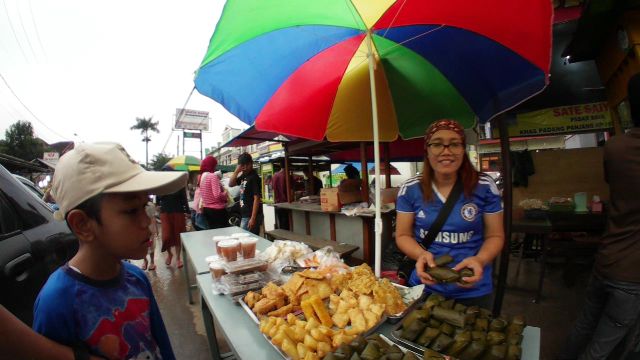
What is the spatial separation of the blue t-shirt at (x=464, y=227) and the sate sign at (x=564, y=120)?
4717 mm

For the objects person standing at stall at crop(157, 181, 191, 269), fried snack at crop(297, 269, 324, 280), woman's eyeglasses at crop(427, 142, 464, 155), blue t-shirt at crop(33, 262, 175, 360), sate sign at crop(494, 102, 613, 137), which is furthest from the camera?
person standing at stall at crop(157, 181, 191, 269)

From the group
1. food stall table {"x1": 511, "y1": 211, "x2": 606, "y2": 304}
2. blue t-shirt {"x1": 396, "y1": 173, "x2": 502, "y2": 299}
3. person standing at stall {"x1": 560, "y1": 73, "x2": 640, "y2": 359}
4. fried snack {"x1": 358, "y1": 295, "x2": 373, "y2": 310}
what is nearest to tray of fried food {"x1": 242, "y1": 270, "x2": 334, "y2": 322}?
fried snack {"x1": 358, "y1": 295, "x2": 373, "y2": 310}

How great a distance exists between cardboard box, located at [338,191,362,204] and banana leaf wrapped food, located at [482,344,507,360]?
345cm

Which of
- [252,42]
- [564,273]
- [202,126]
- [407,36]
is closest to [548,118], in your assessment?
[564,273]

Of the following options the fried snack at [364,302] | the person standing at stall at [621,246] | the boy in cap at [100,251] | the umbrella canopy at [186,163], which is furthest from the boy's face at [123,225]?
the umbrella canopy at [186,163]

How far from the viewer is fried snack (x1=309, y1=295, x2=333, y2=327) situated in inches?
59.8

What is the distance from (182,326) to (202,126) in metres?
36.5

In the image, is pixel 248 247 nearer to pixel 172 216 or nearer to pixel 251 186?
pixel 251 186

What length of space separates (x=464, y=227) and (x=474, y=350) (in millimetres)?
819

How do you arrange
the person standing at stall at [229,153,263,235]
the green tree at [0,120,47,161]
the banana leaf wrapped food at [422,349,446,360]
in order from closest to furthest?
the banana leaf wrapped food at [422,349,446,360], the person standing at stall at [229,153,263,235], the green tree at [0,120,47,161]

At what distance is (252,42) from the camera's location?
2.34 meters

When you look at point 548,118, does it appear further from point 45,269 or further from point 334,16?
point 45,269

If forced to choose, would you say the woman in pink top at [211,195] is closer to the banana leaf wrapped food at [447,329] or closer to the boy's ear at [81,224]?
the boy's ear at [81,224]

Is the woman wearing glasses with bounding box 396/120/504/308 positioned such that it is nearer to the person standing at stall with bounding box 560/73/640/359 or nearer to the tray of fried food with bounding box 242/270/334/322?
the tray of fried food with bounding box 242/270/334/322
